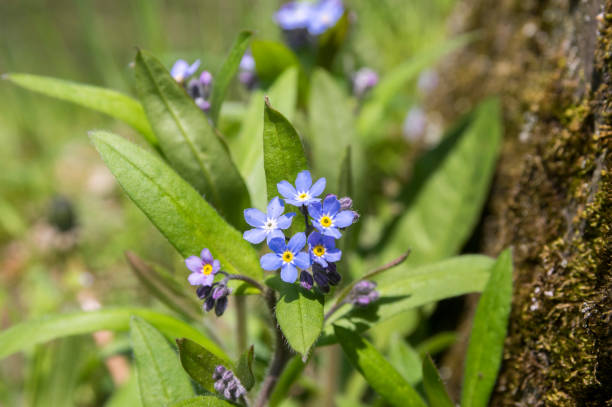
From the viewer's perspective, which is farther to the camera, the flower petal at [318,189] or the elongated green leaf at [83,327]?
the elongated green leaf at [83,327]

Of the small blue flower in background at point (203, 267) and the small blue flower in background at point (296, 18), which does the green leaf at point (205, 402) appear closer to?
the small blue flower in background at point (203, 267)

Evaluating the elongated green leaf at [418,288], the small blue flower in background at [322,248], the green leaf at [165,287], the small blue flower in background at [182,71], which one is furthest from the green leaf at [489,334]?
the small blue flower in background at [182,71]

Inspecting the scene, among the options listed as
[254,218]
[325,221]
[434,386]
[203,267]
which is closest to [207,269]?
[203,267]

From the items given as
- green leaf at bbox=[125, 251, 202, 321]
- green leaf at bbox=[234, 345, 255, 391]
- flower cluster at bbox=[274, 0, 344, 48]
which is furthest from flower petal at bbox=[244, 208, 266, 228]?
flower cluster at bbox=[274, 0, 344, 48]

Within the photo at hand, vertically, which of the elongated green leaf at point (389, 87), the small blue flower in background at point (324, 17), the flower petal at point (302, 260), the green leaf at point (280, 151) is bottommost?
the flower petal at point (302, 260)

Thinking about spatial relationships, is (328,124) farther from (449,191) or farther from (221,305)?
(221,305)

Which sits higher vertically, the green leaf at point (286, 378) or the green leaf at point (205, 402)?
the green leaf at point (286, 378)

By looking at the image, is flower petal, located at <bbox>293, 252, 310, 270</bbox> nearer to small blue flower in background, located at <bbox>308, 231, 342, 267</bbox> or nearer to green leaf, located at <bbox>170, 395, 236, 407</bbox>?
small blue flower in background, located at <bbox>308, 231, 342, 267</bbox>
